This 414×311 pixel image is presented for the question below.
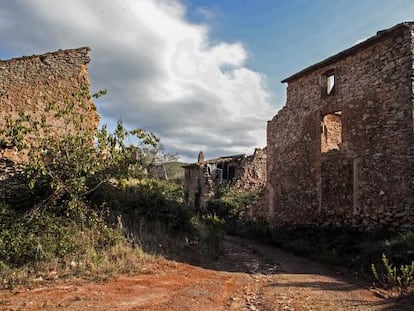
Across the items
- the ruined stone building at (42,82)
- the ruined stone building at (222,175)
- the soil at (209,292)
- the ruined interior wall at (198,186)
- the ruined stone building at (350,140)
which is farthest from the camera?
the ruined interior wall at (198,186)

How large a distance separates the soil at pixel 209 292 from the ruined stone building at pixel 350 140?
348cm

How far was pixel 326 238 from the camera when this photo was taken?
12172 mm

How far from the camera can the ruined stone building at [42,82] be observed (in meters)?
11.4

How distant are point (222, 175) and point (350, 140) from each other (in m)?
16.1

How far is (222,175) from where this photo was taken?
2802 cm

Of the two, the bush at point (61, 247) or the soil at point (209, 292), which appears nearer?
the soil at point (209, 292)

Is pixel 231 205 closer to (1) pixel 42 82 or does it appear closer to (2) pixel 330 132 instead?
(2) pixel 330 132

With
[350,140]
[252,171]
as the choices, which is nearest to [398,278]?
[350,140]

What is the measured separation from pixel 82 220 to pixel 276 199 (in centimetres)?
963

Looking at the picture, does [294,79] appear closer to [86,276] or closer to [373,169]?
[373,169]

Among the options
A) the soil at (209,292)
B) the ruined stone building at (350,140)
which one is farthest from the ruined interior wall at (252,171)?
the soil at (209,292)

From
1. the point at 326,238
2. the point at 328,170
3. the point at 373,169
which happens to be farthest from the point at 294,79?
the point at 326,238

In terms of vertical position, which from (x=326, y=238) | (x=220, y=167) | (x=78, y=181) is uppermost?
(x=220, y=167)

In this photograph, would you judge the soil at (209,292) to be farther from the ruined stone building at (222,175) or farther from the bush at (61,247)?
the ruined stone building at (222,175)
